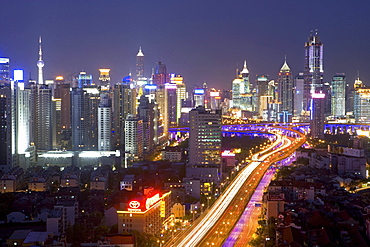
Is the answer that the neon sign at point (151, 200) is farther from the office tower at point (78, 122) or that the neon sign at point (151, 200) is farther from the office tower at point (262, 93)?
the office tower at point (262, 93)

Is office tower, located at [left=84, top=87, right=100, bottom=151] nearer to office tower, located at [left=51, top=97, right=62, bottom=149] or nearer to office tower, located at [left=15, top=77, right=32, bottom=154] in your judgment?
office tower, located at [left=51, top=97, right=62, bottom=149]

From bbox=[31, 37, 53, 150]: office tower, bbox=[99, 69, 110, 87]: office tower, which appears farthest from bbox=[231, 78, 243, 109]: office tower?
bbox=[31, 37, 53, 150]: office tower

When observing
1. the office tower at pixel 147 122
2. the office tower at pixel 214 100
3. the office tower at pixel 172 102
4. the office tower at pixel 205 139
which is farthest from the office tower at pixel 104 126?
the office tower at pixel 214 100

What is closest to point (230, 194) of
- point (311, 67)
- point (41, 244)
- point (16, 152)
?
point (41, 244)

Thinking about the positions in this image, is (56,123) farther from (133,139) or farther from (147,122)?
(133,139)

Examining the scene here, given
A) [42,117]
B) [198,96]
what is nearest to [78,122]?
[42,117]

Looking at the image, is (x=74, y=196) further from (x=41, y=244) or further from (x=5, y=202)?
(x=41, y=244)
